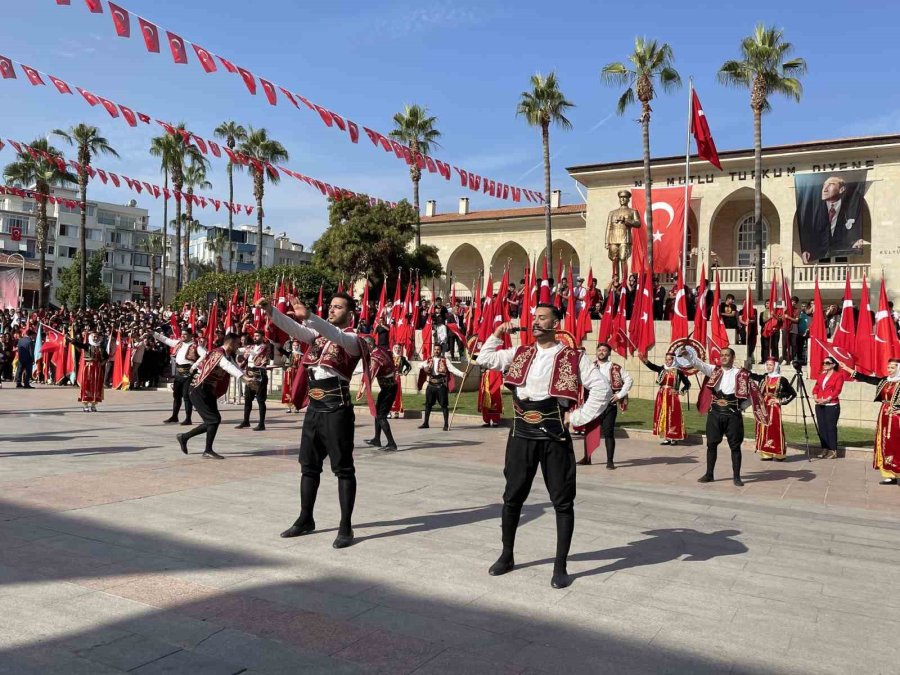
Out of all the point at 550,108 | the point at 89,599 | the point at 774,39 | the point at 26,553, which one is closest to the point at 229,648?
the point at 89,599

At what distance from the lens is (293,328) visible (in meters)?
6.06

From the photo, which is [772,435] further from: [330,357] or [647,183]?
[647,183]

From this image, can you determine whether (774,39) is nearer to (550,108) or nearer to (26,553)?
(550,108)

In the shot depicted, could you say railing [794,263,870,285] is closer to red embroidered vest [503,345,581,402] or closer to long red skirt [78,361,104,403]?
long red skirt [78,361,104,403]

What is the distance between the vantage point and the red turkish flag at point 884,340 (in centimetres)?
1456

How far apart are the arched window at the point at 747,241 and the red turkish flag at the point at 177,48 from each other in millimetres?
30470

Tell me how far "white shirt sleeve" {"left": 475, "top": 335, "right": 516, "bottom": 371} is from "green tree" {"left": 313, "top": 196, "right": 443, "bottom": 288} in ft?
104

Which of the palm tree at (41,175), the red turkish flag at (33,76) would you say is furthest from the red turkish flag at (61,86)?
the palm tree at (41,175)

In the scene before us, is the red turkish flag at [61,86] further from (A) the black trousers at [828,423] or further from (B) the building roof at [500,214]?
(B) the building roof at [500,214]

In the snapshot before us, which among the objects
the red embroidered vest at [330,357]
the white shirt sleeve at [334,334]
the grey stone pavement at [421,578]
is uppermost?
the white shirt sleeve at [334,334]

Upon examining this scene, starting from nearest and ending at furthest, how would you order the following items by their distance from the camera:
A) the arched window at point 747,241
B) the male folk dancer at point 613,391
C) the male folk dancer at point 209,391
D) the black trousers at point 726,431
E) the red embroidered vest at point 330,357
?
the red embroidered vest at point 330,357
the black trousers at point 726,431
the male folk dancer at point 209,391
the male folk dancer at point 613,391
the arched window at point 747,241

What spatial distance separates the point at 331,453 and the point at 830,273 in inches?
1313

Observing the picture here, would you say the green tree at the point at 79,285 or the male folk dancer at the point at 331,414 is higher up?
the green tree at the point at 79,285

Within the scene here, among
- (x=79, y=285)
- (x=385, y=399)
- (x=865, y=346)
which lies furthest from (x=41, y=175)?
(x=865, y=346)
